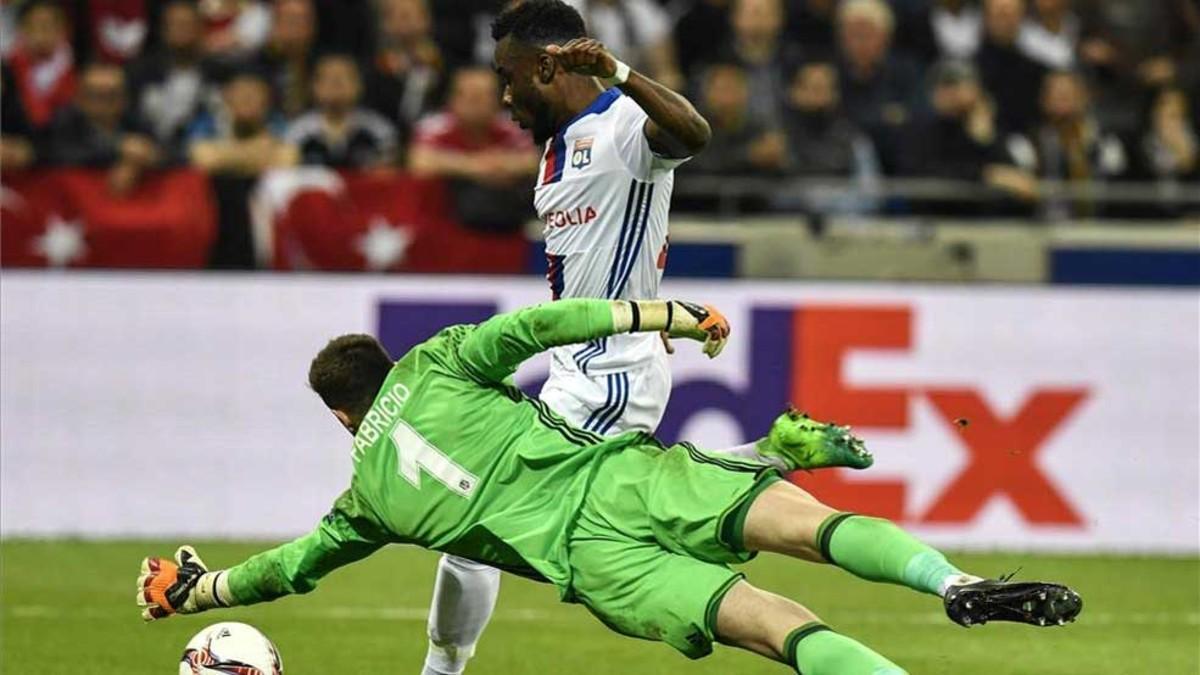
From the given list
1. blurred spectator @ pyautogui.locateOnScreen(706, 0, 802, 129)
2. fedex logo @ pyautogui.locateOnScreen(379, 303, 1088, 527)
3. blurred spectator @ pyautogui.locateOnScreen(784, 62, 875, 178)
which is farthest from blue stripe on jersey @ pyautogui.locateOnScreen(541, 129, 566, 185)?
blurred spectator @ pyautogui.locateOnScreen(706, 0, 802, 129)

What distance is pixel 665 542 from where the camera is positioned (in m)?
6.66

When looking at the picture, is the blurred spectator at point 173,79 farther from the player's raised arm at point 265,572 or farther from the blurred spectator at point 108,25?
the player's raised arm at point 265,572

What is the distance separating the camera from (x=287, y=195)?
44.8 feet

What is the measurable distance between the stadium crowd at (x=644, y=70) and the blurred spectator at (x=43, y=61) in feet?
0.05

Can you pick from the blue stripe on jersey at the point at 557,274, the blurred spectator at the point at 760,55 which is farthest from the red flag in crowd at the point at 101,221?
the blue stripe on jersey at the point at 557,274

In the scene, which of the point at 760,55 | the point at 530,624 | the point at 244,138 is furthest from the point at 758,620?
the point at 760,55

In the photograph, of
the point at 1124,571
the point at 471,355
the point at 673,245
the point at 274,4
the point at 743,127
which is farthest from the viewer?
the point at 274,4

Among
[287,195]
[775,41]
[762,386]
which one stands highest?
[775,41]

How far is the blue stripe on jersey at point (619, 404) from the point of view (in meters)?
7.56

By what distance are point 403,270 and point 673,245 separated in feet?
5.50

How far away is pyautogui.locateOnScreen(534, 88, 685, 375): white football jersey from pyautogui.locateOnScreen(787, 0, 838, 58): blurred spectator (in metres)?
8.74

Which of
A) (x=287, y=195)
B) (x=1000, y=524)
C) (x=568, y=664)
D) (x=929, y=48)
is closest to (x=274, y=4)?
(x=287, y=195)

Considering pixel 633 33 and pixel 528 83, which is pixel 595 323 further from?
pixel 633 33

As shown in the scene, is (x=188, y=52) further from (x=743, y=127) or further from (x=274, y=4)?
(x=743, y=127)
